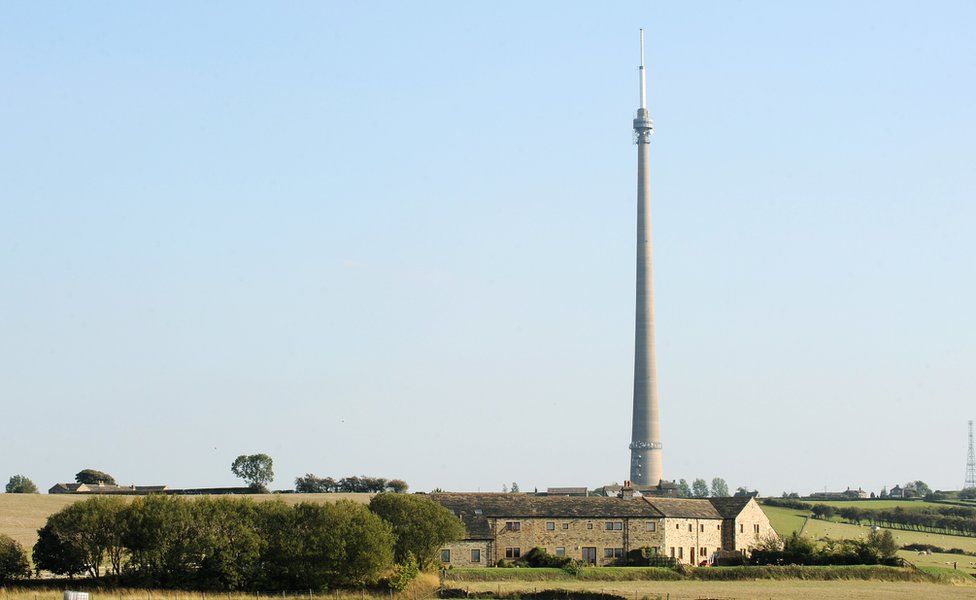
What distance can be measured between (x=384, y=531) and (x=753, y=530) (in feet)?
121

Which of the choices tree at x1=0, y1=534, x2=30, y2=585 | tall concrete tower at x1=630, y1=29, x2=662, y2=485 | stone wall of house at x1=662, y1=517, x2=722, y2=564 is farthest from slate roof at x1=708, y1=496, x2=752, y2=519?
tall concrete tower at x1=630, y1=29, x2=662, y2=485

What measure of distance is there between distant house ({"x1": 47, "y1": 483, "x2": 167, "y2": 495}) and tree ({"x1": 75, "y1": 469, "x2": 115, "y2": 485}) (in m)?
1.77

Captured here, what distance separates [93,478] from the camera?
152000 millimetres

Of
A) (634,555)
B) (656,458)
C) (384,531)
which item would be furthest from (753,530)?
(656,458)

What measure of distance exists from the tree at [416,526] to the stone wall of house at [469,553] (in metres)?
6.36

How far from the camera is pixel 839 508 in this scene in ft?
475

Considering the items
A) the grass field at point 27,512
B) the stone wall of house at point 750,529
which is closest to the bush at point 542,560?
the grass field at point 27,512

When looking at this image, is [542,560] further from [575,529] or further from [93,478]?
[93,478]

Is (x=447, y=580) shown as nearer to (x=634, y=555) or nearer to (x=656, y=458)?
(x=634, y=555)

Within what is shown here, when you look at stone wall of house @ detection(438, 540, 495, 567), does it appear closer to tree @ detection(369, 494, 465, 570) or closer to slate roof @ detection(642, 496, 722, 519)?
tree @ detection(369, 494, 465, 570)

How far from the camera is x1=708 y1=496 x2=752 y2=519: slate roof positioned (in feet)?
323

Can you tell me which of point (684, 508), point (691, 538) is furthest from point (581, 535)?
point (684, 508)

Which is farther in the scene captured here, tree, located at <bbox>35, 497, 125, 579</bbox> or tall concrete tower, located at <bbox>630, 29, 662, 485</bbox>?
tall concrete tower, located at <bbox>630, 29, 662, 485</bbox>

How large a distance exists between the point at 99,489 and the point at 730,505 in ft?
209
